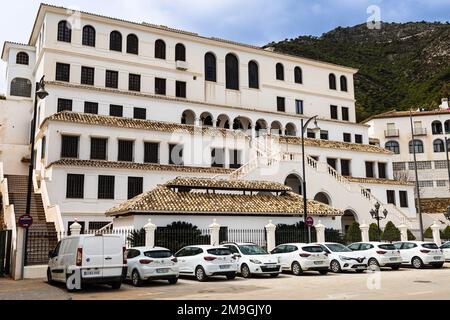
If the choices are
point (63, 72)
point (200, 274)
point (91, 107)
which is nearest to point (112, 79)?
point (91, 107)

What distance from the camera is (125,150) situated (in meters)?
36.7

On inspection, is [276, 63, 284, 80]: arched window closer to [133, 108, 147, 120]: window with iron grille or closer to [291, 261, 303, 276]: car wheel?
[133, 108, 147, 120]: window with iron grille

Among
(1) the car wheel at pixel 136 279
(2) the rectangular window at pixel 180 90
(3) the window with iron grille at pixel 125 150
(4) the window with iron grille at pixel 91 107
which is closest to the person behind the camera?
(1) the car wheel at pixel 136 279

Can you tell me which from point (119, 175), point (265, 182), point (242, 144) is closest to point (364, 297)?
point (265, 182)

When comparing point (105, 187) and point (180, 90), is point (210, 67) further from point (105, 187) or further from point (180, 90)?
point (105, 187)

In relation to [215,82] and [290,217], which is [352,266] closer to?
[290,217]

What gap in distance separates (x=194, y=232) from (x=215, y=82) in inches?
920

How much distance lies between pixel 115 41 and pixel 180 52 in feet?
Answer: 20.5

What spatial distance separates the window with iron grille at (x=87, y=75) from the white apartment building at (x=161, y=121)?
84mm

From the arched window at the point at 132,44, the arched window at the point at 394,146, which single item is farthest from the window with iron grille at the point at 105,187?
the arched window at the point at 394,146

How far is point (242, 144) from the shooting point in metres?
41.5

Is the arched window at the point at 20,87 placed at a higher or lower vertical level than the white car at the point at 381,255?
higher

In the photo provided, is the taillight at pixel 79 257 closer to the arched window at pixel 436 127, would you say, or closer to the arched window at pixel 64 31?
the arched window at pixel 64 31

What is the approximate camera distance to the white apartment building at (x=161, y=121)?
34156 mm
